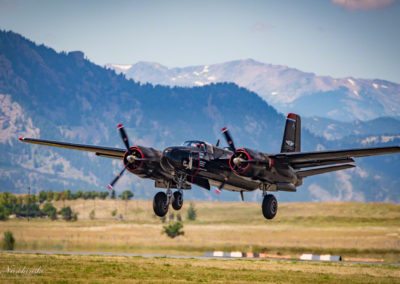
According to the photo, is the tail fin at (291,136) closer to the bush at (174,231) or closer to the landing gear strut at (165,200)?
the landing gear strut at (165,200)

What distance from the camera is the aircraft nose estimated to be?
4275cm

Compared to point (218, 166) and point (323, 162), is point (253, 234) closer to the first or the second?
point (323, 162)

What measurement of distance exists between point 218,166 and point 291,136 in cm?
1253

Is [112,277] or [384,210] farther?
[384,210]

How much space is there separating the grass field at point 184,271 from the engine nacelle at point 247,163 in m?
17.4

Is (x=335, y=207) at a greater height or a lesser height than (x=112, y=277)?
greater

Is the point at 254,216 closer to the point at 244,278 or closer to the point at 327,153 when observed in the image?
the point at 244,278

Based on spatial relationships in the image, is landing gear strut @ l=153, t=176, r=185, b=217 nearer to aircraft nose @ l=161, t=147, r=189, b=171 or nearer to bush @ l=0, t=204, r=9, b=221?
aircraft nose @ l=161, t=147, r=189, b=171

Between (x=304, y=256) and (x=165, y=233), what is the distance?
1658 inches

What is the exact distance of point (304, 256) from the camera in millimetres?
96688

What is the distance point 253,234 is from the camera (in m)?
125

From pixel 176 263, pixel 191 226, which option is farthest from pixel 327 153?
pixel 191 226

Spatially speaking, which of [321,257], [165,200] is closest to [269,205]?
[165,200]

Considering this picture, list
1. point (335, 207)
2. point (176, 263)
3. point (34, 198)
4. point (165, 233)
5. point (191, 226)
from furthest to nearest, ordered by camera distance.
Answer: point (34, 198) → point (335, 207) → point (191, 226) → point (165, 233) → point (176, 263)
